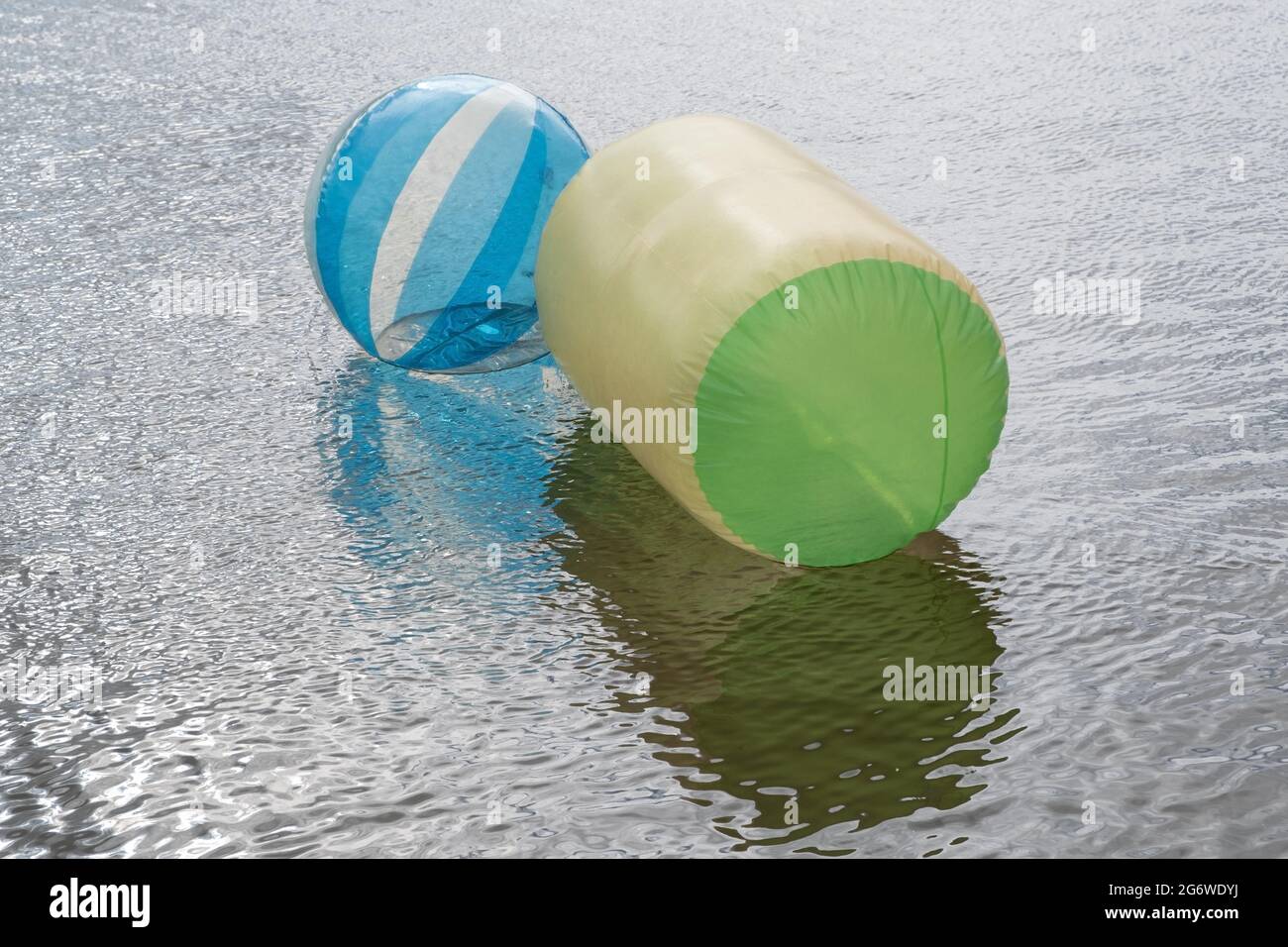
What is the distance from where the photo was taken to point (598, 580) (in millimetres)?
3305

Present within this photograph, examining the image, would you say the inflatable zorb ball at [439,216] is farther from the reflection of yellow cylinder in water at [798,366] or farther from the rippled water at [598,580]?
the reflection of yellow cylinder in water at [798,366]

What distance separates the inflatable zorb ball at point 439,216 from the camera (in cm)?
397

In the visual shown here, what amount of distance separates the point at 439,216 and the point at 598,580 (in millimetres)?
1297

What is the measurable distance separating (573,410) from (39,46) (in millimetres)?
5543

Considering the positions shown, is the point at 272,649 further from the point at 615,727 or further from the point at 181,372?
the point at 181,372

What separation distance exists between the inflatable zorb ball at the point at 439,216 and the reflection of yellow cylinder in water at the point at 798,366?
0.88 m

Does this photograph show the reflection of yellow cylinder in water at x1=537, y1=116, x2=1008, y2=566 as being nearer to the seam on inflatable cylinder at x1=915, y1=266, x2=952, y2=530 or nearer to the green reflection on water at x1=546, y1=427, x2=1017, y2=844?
the seam on inflatable cylinder at x1=915, y1=266, x2=952, y2=530

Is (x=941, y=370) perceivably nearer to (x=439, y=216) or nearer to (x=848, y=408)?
(x=848, y=408)

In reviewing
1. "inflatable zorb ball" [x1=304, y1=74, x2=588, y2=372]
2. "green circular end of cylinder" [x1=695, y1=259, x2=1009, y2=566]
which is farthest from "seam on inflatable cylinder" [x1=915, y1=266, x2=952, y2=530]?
"inflatable zorb ball" [x1=304, y1=74, x2=588, y2=372]

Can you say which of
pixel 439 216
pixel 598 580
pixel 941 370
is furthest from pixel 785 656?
pixel 439 216

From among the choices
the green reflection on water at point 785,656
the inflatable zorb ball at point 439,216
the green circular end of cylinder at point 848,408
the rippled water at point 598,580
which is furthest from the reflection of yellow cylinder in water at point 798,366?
the inflatable zorb ball at point 439,216

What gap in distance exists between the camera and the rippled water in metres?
2.56
